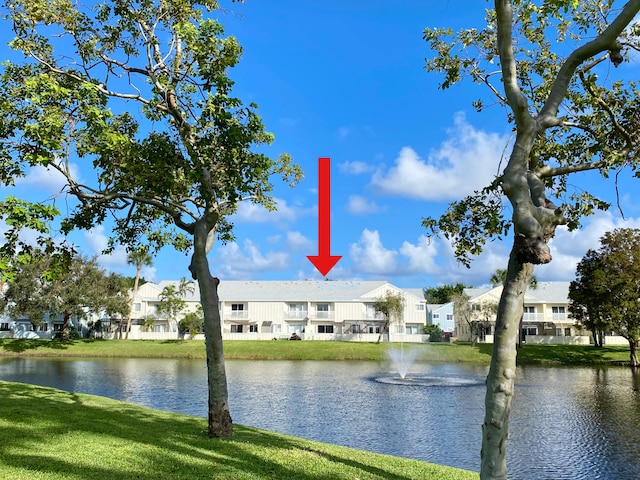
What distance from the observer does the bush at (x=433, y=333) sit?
86.6 meters

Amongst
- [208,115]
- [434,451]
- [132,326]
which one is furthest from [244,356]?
[208,115]

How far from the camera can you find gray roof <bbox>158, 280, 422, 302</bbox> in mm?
93688

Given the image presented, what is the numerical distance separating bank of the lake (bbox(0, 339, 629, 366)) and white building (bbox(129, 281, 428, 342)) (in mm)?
18249

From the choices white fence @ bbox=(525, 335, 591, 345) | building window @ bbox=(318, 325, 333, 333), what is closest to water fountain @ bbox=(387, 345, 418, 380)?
building window @ bbox=(318, 325, 333, 333)

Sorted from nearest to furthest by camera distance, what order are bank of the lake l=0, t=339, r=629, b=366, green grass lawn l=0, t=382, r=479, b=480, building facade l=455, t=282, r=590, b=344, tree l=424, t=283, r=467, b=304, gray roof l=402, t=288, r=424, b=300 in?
green grass lawn l=0, t=382, r=479, b=480 → bank of the lake l=0, t=339, r=629, b=366 → building facade l=455, t=282, r=590, b=344 → gray roof l=402, t=288, r=424, b=300 → tree l=424, t=283, r=467, b=304

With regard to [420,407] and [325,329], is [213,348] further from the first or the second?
[325,329]

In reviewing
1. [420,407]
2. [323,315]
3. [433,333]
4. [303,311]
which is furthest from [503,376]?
[303,311]

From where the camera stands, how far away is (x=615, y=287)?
59.6 meters

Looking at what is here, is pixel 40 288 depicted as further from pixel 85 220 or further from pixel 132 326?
pixel 85 220

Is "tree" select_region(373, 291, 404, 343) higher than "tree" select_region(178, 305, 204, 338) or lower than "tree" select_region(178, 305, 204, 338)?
higher

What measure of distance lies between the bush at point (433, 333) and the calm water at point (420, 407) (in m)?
37.7

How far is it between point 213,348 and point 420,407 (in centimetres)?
1738

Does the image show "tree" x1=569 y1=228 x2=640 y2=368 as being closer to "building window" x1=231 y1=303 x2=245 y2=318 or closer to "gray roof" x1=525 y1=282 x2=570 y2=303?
"gray roof" x1=525 y1=282 x2=570 y2=303

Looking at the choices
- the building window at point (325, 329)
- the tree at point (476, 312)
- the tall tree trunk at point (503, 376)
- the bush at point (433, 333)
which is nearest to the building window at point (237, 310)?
the building window at point (325, 329)
